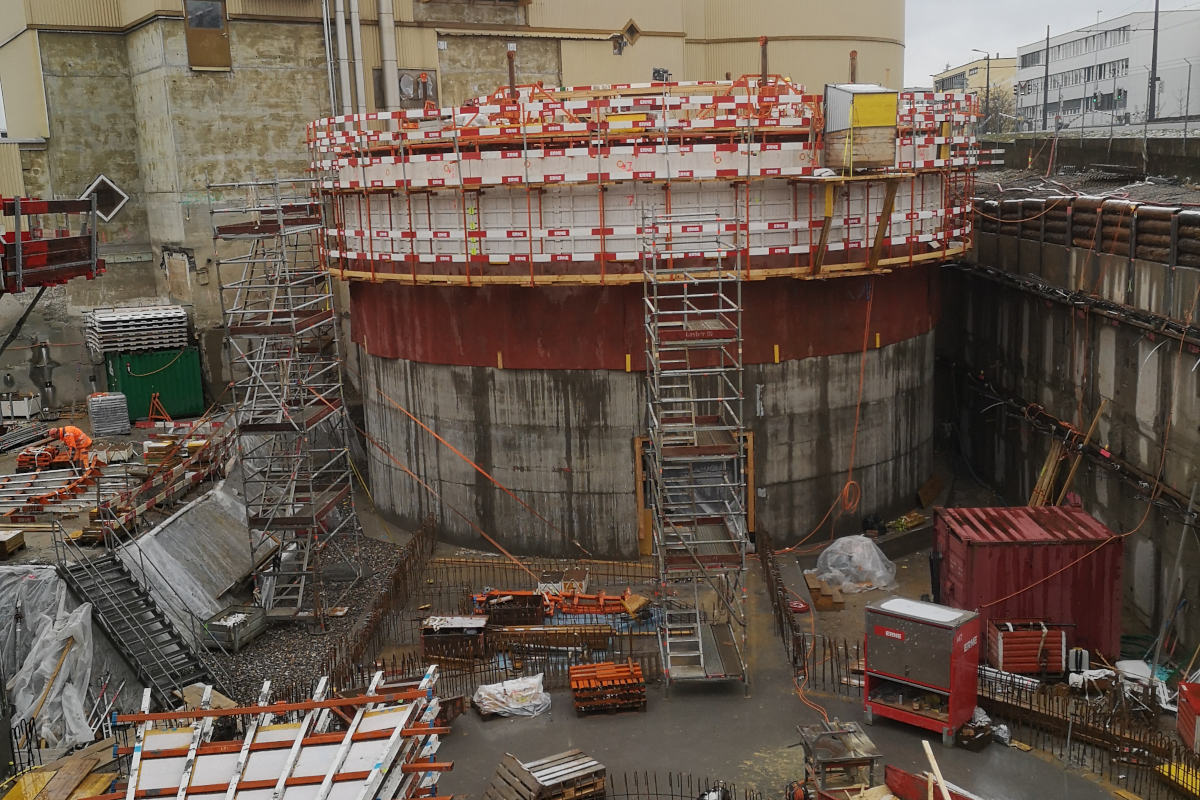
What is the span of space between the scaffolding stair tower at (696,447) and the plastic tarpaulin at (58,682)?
9.19 metres

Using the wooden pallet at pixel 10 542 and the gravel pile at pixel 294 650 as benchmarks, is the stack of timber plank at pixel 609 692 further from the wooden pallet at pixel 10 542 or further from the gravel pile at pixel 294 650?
the wooden pallet at pixel 10 542

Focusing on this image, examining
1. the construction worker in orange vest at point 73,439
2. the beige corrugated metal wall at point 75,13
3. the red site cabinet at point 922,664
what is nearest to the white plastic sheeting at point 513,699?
the red site cabinet at point 922,664

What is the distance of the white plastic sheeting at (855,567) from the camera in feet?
68.9

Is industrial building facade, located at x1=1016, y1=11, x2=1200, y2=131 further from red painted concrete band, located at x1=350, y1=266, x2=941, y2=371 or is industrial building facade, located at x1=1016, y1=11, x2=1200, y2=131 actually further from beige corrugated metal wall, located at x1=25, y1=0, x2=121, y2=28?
beige corrugated metal wall, located at x1=25, y1=0, x2=121, y2=28

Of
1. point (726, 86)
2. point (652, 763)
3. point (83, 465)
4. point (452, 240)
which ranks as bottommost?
point (652, 763)

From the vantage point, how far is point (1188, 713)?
13922mm

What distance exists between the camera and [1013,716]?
49.5ft

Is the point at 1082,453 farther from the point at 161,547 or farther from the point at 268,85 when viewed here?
the point at 268,85

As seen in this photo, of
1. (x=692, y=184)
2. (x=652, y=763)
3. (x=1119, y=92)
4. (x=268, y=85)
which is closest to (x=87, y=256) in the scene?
(x=692, y=184)

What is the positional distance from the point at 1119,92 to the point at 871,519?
5050 cm

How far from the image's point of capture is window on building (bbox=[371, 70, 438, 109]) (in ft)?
109

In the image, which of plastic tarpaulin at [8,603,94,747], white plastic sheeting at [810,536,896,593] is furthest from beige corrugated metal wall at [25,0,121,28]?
white plastic sheeting at [810,536,896,593]

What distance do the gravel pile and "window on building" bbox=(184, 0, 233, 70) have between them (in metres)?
17.5

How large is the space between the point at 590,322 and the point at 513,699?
27.2 ft
